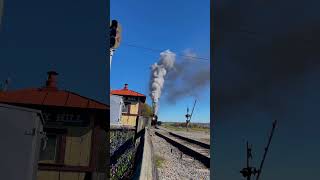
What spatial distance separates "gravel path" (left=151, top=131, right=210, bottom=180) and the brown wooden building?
3.69 feet

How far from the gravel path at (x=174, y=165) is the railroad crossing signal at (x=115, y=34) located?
98 cm

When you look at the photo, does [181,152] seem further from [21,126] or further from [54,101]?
[21,126]

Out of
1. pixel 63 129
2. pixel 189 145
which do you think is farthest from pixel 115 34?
pixel 189 145

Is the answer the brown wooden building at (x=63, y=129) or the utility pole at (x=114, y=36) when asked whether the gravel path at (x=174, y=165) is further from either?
the brown wooden building at (x=63, y=129)

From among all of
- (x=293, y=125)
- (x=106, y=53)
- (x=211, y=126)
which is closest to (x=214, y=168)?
(x=211, y=126)

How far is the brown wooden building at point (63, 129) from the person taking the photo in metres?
2.52

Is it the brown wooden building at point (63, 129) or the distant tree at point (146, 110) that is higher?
the distant tree at point (146, 110)

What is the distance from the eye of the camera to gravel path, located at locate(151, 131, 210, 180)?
383 cm

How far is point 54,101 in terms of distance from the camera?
257 cm

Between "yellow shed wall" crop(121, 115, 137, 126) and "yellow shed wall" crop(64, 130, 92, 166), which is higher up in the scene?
"yellow shed wall" crop(121, 115, 137, 126)

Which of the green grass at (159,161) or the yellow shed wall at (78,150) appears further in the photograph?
the green grass at (159,161)

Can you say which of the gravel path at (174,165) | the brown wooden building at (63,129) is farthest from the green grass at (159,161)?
the brown wooden building at (63,129)

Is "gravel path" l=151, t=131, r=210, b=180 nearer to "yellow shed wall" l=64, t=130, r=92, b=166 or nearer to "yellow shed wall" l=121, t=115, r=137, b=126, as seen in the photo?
"yellow shed wall" l=121, t=115, r=137, b=126

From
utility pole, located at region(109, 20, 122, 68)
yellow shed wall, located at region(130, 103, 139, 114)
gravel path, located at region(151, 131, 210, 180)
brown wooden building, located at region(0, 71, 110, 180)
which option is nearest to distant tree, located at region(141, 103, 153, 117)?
yellow shed wall, located at region(130, 103, 139, 114)
